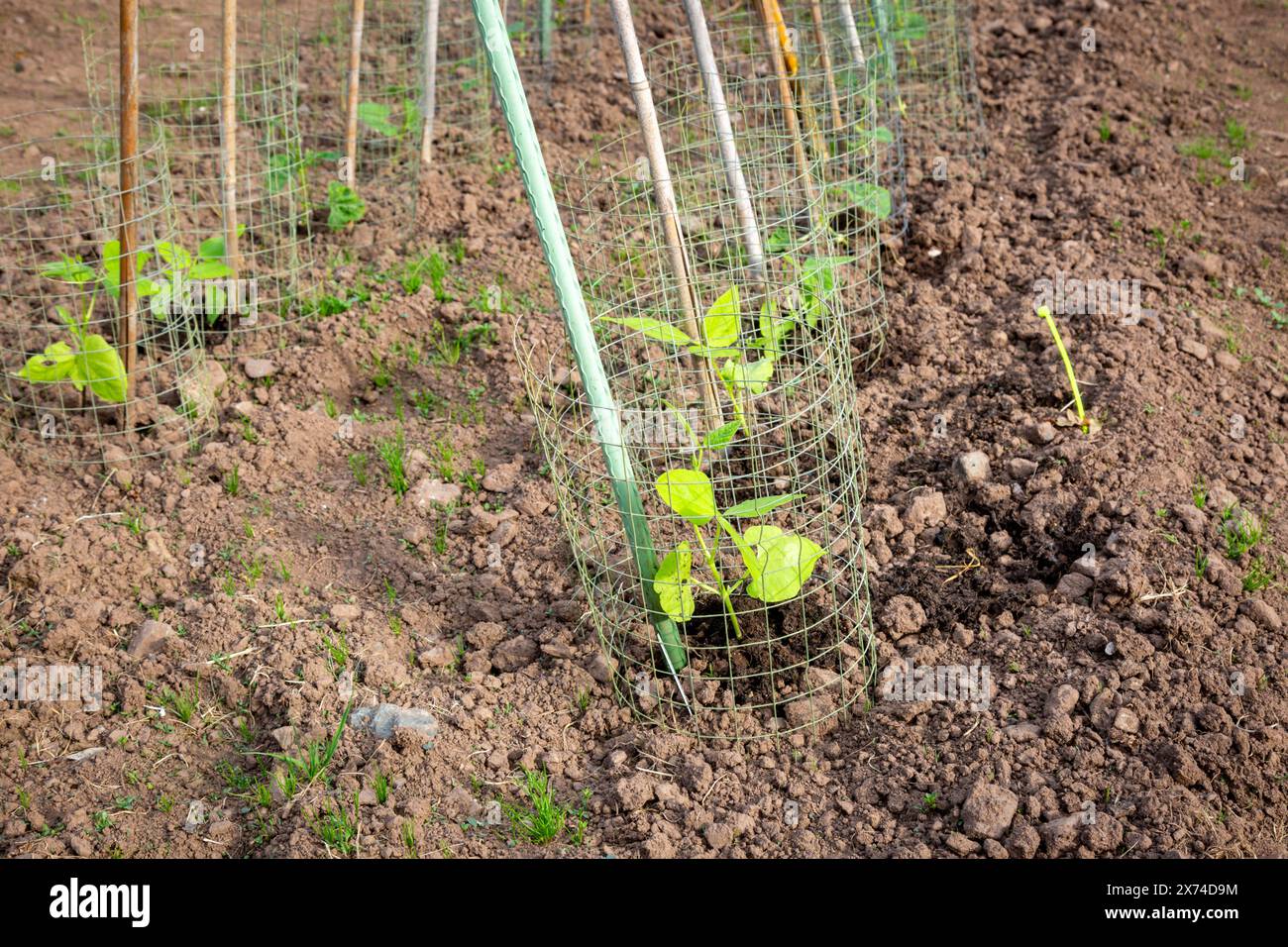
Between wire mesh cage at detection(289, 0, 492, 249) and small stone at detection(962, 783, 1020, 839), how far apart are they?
339cm

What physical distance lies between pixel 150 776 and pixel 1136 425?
3062mm

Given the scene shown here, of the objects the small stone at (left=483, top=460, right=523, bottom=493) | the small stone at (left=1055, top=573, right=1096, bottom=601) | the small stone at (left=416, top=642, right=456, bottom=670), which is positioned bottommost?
the small stone at (left=416, top=642, right=456, bottom=670)

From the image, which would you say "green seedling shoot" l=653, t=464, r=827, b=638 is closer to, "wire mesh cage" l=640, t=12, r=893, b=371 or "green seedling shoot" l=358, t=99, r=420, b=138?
"wire mesh cage" l=640, t=12, r=893, b=371

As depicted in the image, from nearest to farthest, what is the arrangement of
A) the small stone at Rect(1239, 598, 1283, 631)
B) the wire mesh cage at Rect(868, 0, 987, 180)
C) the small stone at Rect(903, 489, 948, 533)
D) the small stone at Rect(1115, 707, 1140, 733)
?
the small stone at Rect(1115, 707, 1140, 733) < the small stone at Rect(1239, 598, 1283, 631) < the small stone at Rect(903, 489, 948, 533) < the wire mesh cage at Rect(868, 0, 987, 180)

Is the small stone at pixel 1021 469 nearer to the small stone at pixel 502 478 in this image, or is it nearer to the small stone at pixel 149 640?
the small stone at pixel 502 478

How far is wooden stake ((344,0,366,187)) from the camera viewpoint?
5008mm

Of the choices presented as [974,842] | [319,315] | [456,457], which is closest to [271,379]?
[319,315]

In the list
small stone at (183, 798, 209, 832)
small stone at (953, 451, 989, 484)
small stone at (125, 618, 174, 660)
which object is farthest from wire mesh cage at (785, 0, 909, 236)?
small stone at (183, 798, 209, 832)

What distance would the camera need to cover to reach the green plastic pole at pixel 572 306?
9.34ft

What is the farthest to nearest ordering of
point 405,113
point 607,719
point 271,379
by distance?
point 405,113
point 271,379
point 607,719

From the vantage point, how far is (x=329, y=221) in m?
Result: 5.04

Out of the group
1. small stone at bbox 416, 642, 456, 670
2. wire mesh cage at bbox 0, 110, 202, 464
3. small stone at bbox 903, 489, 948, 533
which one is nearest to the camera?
small stone at bbox 416, 642, 456, 670

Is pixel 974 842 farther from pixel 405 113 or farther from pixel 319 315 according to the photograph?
pixel 405 113

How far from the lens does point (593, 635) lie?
3443 millimetres
